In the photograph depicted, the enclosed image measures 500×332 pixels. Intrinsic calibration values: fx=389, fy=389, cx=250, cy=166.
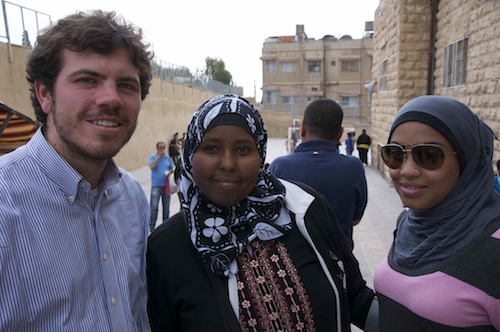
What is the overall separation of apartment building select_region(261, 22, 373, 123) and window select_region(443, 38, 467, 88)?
2872 cm

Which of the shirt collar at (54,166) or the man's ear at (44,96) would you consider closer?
the shirt collar at (54,166)

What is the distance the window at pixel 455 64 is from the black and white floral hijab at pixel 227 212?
5.78m

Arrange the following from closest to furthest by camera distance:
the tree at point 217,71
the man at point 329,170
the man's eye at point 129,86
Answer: the man's eye at point 129,86
the man at point 329,170
the tree at point 217,71

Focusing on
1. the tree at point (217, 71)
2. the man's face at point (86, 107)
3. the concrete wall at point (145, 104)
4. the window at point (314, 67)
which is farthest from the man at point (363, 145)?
the tree at point (217, 71)

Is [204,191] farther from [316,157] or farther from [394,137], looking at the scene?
[316,157]

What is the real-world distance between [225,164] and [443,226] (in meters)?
0.84

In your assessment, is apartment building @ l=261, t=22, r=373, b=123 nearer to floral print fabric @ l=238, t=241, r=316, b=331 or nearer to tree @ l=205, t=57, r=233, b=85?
tree @ l=205, t=57, r=233, b=85

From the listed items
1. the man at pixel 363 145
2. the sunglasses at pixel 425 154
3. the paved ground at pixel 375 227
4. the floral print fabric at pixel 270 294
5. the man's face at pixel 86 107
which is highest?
the man's face at pixel 86 107

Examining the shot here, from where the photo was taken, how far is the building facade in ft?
16.9

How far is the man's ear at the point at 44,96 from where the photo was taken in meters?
1.53

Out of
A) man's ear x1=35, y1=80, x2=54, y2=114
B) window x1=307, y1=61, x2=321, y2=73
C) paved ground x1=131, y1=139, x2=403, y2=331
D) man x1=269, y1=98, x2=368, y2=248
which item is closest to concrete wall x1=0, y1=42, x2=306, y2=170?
paved ground x1=131, y1=139, x2=403, y2=331

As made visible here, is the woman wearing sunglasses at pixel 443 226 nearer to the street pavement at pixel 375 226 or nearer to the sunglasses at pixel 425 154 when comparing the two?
the sunglasses at pixel 425 154

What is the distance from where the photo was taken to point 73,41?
1489 millimetres

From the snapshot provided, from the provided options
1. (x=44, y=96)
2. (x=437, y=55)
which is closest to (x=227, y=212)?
(x=44, y=96)
